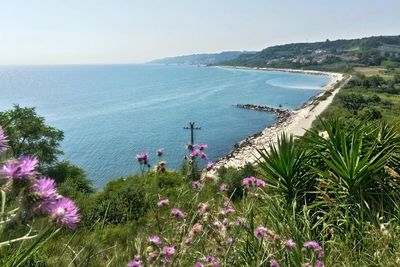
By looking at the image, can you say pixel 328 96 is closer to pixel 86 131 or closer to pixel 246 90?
pixel 246 90

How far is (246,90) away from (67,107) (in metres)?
57.8

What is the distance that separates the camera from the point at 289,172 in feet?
20.5

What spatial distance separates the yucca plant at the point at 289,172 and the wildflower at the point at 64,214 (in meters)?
4.97

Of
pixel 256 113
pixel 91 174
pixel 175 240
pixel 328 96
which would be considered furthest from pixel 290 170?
pixel 328 96

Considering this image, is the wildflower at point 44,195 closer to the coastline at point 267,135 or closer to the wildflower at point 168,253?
the wildflower at point 168,253

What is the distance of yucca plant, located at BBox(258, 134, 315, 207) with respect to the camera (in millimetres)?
6297

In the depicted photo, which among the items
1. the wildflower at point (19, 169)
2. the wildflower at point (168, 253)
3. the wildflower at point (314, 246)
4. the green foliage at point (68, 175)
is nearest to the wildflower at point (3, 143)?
the wildflower at point (19, 169)

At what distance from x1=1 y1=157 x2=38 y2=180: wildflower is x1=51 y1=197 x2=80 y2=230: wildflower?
14cm

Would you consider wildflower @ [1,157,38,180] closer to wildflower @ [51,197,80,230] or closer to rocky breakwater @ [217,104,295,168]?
wildflower @ [51,197,80,230]

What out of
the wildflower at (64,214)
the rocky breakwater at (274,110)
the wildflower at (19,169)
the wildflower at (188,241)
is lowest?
the rocky breakwater at (274,110)

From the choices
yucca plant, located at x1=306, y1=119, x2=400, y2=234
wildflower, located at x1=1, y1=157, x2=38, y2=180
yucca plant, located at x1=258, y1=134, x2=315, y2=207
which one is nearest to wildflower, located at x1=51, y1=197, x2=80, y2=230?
wildflower, located at x1=1, y1=157, x2=38, y2=180

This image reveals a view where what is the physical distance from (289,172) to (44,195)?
204 inches

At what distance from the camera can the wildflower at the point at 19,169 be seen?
1.41 metres

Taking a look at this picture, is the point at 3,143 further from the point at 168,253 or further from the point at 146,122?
the point at 146,122
